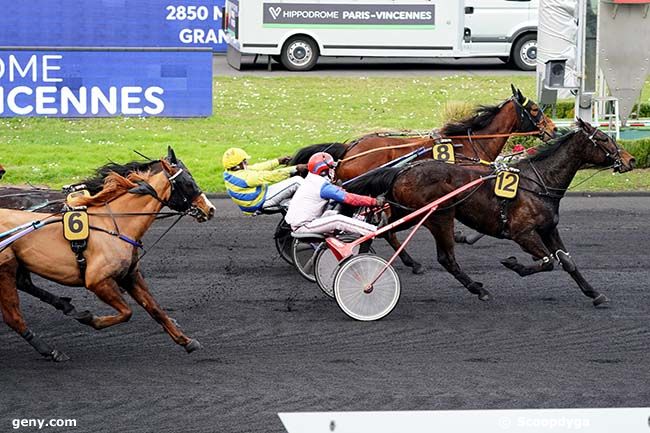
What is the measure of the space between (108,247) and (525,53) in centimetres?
1595

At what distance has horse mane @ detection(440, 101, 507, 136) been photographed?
35.1 ft

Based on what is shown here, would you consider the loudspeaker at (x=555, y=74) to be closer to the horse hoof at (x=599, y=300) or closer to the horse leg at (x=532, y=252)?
the horse leg at (x=532, y=252)

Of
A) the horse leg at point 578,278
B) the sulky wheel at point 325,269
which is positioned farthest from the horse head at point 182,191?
the horse leg at point 578,278

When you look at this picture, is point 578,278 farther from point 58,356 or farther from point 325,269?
point 58,356

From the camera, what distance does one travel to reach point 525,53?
22156mm

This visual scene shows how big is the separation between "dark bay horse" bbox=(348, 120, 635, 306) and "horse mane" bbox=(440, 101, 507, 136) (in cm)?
152

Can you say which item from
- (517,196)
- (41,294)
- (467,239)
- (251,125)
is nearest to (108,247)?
(41,294)

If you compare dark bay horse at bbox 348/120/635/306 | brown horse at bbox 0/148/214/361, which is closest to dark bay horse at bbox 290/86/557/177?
dark bay horse at bbox 348/120/635/306

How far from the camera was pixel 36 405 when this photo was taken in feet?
21.6

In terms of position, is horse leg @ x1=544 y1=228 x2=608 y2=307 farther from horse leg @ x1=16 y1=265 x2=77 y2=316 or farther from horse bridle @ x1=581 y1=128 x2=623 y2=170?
horse leg @ x1=16 y1=265 x2=77 y2=316

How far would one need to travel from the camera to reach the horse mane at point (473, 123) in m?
10.7

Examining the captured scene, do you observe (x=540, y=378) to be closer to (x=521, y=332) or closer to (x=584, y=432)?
(x=521, y=332)

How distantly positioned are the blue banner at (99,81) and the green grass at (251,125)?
20 cm

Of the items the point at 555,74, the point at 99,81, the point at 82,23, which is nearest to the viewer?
the point at 555,74
